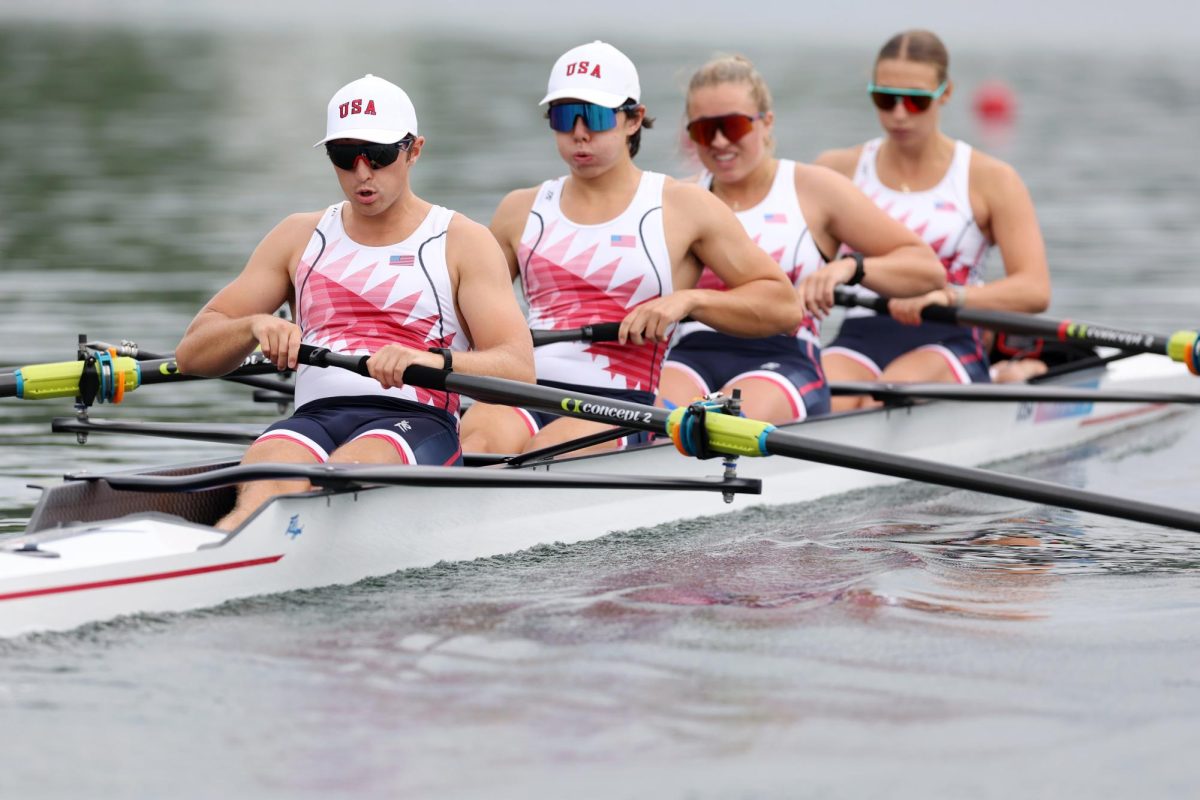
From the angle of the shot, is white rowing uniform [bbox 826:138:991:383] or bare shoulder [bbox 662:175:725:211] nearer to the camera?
bare shoulder [bbox 662:175:725:211]

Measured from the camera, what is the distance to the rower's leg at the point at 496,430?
6988mm

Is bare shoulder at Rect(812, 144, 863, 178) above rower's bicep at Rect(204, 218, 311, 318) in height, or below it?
above

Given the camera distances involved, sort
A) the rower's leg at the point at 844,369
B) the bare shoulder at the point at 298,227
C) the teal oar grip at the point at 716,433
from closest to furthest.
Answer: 1. the teal oar grip at the point at 716,433
2. the bare shoulder at the point at 298,227
3. the rower's leg at the point at 844,369

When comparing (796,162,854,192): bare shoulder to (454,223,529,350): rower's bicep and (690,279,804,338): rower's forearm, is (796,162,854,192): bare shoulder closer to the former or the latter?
(690,279,804,338): rower's forearm

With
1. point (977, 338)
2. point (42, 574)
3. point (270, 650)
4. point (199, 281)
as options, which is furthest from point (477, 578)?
point (199, 281)

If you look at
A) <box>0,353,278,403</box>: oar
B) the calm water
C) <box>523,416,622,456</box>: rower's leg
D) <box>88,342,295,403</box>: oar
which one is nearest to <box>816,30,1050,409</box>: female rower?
the calm water

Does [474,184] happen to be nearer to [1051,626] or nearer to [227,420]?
[227,420]

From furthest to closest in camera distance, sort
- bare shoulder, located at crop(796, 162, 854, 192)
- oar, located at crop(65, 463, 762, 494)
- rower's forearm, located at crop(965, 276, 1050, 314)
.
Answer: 1. rower's forearm, located at crop(965, 276, 1050, 314)
2. bare shoulder, located at crop(796, 162, 854, 192)
3. oar, located at crop(65, 463, 762, 494)

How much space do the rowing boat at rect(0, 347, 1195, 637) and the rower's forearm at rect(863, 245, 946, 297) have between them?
3.18ft

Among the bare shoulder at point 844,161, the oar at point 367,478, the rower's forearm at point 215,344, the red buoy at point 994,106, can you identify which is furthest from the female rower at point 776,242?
the red buoy at point 994,106

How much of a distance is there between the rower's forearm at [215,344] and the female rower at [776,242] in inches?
86.8

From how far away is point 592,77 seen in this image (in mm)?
6918

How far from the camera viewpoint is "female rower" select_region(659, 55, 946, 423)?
7797 mm

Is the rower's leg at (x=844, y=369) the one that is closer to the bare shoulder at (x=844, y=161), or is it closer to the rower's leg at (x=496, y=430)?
the bare shoulder at (x=844, y=161)
